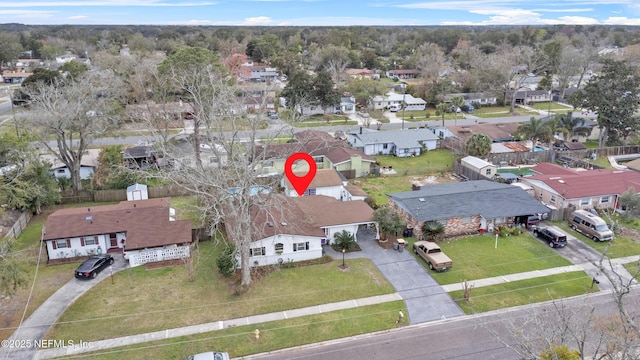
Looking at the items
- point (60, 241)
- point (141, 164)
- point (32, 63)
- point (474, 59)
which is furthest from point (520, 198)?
point (32, 63)

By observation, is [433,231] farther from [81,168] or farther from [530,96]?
[530,96]

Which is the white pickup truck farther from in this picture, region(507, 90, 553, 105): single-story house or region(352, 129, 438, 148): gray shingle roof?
region(507, 90, 553, 105): single-story house

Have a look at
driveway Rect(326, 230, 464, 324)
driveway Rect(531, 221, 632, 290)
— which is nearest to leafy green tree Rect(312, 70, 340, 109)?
driveway Rect(326, 230, 464, 324)

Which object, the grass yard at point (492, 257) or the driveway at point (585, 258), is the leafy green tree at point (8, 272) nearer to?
the grass yard at point (492, 257)

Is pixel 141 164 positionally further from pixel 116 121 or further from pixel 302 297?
pixel 302 297

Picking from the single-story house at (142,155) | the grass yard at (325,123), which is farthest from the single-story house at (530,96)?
the single-story house at (142,155)

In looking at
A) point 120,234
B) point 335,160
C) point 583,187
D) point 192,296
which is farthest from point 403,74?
point 192,296

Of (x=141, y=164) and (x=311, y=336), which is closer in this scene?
(x=311, y=336)
